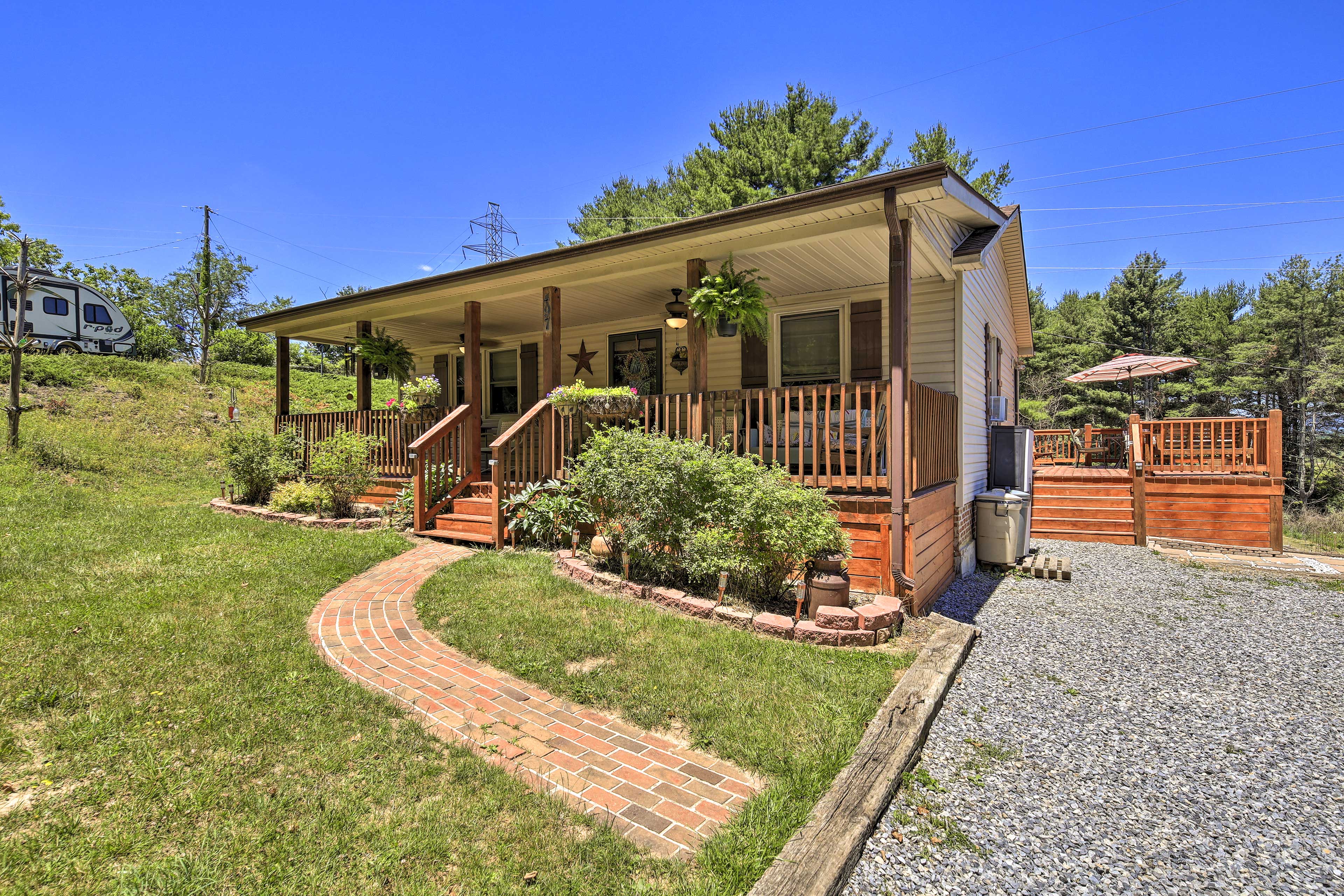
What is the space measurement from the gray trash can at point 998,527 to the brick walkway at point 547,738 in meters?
5.98

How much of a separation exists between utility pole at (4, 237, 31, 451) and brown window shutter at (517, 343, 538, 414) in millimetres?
8313

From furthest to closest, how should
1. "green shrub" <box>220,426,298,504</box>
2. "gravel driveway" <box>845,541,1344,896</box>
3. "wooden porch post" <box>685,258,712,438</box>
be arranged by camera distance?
1. "green shrub" <box>220,426,298,504</box>
2. "wooden porch post" <box>685,258,712,438</box>
3. "gravel driveway" <box>845,541,1344,896</box>


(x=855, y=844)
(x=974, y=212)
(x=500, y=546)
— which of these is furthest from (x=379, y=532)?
(x=974, y=212)

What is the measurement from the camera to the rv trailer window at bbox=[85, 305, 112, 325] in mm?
19094

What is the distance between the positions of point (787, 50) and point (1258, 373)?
26232 mm

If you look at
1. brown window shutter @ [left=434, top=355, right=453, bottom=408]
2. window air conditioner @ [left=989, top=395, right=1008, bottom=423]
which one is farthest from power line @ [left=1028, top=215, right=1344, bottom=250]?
brown window shutter @ [left=434, top=355, right=453, bottom=408]

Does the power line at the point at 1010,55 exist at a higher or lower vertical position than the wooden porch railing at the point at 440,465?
higher

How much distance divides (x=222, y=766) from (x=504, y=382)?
9.69 m

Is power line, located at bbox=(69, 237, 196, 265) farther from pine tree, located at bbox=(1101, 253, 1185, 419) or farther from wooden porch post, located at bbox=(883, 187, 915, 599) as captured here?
pine tree, located at bbox=(1101, 253, 1185, 419)

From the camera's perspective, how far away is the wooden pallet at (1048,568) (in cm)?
698

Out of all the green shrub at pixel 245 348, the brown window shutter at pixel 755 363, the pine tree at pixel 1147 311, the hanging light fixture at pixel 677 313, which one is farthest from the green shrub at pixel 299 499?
the pine tree at pixel 1147 311

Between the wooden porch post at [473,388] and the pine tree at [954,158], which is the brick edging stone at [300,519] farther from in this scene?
the pine tree at [954,158]

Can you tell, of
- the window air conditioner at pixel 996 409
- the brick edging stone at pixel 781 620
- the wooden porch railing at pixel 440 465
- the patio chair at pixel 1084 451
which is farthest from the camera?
the patio chair at pixel 1084 451

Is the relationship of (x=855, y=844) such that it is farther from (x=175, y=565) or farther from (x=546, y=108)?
(x=546, y=108)
